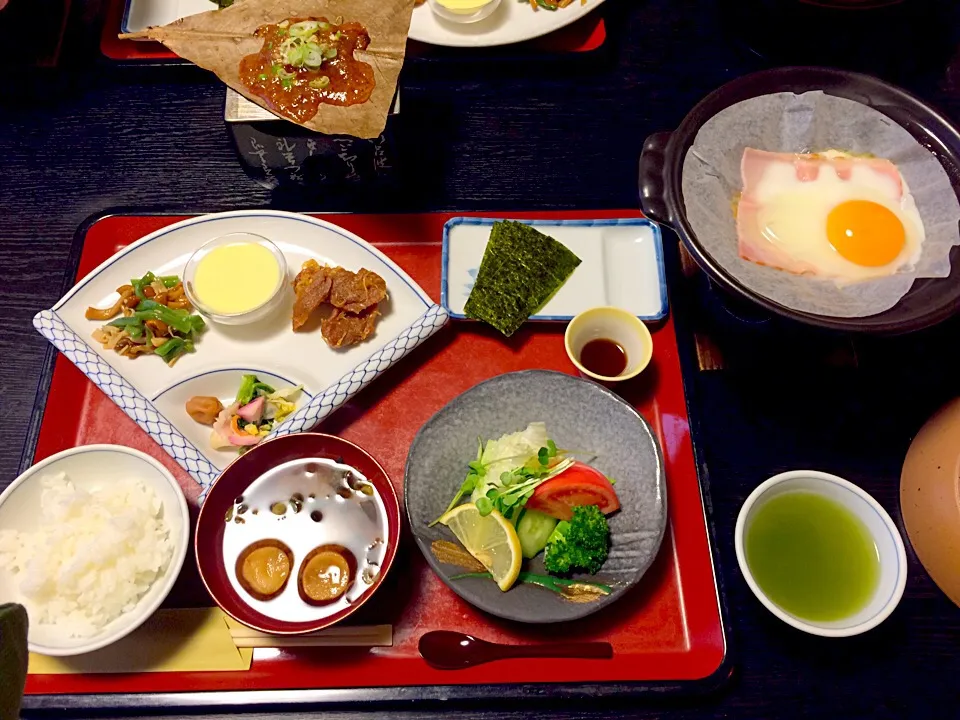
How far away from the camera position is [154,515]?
5.99 ft

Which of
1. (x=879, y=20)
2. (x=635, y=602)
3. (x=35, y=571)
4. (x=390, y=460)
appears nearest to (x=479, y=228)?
(x=390, y=460)

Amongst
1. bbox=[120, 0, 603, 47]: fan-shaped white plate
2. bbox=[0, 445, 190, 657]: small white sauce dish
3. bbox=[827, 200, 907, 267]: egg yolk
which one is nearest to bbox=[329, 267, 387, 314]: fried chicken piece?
bbox=[0, 445, 190, 657]: small white sauce dish

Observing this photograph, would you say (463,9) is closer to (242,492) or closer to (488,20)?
(488,20)

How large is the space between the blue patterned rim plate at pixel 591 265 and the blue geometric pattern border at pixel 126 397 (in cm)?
89

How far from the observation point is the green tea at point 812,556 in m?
1.77

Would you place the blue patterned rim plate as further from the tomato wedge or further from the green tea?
the green tea

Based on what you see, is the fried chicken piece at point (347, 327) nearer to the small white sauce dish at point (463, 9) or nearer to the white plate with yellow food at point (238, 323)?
the white plate with yellow food at point (238, 323)

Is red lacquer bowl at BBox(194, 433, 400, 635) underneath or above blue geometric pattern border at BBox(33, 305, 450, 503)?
underneath

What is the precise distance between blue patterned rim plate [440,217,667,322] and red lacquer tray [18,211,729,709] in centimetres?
8

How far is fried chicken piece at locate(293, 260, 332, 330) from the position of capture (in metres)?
2.14

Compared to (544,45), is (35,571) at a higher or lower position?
lower

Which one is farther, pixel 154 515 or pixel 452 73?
pixel 452 73

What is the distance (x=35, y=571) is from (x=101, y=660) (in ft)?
0.97

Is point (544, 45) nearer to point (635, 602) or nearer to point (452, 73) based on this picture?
point (452, 73)
